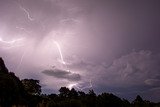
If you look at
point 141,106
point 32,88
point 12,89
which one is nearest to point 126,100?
point 141,106

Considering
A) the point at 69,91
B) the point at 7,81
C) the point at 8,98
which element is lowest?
the point at 8,98

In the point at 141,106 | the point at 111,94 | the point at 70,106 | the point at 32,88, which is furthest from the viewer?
the point at 32,88

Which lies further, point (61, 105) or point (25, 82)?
point (25, 82)

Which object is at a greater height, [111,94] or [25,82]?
[25,82]

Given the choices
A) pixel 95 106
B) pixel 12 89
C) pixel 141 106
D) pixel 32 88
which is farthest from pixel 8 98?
pixel 32 88

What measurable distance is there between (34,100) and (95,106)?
16958mm

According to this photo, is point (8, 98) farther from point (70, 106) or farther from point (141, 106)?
point (141, 106)

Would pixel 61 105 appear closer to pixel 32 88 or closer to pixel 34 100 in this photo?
pixel 34 100

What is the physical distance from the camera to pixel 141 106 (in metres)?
40.8

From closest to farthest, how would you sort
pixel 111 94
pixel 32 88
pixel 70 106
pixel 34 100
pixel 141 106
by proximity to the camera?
pixel 70 106 < pixel 141 106 < pixel 111 94 < pixel 34 100 < pixel 32 88

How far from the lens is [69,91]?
7319cm

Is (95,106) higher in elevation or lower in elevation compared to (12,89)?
lower

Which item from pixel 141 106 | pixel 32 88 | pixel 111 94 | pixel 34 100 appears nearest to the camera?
pixel 141 106

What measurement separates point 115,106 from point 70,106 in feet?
38.3
